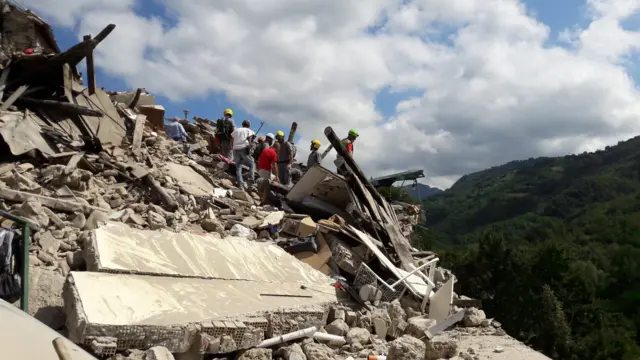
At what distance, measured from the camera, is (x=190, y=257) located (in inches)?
186

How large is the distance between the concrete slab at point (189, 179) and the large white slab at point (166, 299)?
12.1ft

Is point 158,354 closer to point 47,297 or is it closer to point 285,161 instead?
point 47,297

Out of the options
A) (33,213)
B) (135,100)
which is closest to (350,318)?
(33,213)

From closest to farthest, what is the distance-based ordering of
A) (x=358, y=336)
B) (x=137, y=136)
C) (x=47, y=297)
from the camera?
(x=47, y=297) < (x=358, y=336) < (x=137, y=136)

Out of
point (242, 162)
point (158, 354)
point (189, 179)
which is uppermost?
point (242, 162)

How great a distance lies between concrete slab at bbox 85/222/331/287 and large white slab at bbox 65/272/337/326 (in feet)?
0.47

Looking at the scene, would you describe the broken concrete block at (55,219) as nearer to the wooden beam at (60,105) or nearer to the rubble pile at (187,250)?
the rubble pile at (187,250)

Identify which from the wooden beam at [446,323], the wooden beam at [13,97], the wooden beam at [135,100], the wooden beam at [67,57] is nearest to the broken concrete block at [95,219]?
the wooden beam at [13,97]

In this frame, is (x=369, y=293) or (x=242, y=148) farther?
(x=242, y=148)

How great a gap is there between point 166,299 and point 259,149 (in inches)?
282

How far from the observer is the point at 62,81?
862 centimetres

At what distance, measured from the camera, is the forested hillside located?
2142 centimetres

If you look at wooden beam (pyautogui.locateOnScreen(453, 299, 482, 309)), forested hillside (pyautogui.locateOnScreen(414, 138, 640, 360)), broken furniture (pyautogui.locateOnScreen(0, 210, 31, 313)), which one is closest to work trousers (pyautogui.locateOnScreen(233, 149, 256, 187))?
wooden beam (pyautogui.locateOnScreen(453, 299, 482, 309))

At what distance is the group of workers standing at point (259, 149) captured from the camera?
9086mm
